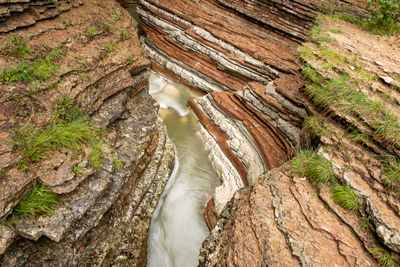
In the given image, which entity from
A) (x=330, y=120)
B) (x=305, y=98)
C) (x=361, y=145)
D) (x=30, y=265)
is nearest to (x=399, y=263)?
(x=361, y=145)

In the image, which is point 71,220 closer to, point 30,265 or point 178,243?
point 30,265

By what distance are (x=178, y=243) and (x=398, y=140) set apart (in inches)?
178

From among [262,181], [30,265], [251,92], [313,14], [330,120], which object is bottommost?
[30,265]

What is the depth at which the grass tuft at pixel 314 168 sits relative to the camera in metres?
3.97

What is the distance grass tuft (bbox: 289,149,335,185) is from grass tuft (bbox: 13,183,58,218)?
3826 mm

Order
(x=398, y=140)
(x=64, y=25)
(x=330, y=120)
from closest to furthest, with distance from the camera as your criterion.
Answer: (x=398, y=140) < (x=330, y=120) < (x=64, y=25)

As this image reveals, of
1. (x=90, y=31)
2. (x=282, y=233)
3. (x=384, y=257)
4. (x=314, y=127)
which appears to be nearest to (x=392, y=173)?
(x=384, y=257)

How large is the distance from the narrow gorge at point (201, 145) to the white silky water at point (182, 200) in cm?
3

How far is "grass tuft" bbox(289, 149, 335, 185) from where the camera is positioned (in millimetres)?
3969

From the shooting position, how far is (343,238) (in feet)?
10.8

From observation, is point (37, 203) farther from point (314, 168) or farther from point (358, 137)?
point (358, 137)

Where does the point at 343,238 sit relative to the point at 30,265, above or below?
above

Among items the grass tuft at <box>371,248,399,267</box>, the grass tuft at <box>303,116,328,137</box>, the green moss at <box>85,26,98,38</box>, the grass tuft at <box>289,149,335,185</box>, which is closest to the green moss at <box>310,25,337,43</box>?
the grass tuft at <box>303,116,328,137</box>

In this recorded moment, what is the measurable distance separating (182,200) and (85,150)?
271cm
